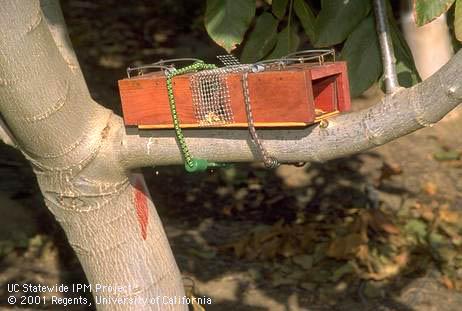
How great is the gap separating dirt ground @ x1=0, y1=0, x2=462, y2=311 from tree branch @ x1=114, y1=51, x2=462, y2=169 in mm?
1364

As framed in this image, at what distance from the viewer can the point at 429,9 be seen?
2148 millimetres

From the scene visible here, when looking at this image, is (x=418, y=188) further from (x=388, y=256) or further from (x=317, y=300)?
(x=317, y=300)

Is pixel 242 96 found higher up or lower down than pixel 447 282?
higher up

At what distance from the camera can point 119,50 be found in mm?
8141

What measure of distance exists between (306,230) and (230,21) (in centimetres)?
264

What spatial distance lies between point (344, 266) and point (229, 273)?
595 millimetres

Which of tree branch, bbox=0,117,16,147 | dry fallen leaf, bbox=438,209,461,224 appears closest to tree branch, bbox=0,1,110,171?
tree branch, bbox=0,117,16,147

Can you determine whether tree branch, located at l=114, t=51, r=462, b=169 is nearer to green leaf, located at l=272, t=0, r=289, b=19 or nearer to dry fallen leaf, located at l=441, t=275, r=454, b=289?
green leaf, located at l=272, t=0, r=289, b=19

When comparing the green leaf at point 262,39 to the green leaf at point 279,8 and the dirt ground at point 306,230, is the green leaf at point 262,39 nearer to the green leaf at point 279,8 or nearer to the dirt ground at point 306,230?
the green leaf at point 279,8

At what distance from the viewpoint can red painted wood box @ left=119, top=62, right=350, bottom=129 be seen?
6.90ft

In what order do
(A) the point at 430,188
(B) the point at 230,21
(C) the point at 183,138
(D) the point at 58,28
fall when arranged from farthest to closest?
(A) the point at 430,188 < (D) the point at 58,28 < (B) the point at 230,21 < (C) the point at 183,138

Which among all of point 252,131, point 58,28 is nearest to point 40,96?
point 58,28

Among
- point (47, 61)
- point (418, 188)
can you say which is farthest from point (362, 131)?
point (418, 188)

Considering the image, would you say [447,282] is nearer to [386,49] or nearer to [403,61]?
[403,61]
